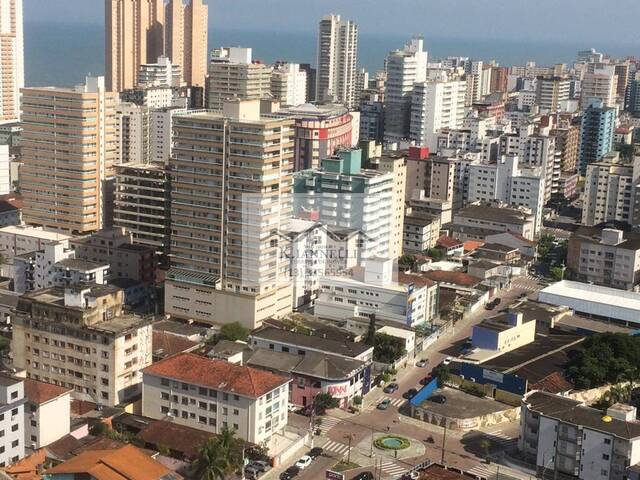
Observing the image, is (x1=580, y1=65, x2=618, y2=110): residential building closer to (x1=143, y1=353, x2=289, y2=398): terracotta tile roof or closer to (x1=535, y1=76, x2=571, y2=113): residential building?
(x1=535, y1=76, x2=571, y2=113): residential building

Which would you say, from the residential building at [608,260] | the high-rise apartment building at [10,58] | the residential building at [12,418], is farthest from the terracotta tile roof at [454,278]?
the high-rise apartment building at [10,58]

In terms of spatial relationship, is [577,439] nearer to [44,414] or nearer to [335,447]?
[335,447]

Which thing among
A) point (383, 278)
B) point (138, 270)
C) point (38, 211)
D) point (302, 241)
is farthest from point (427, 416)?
point (38, 211)

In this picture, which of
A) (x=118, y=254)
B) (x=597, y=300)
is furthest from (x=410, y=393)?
(x=118, y=254)

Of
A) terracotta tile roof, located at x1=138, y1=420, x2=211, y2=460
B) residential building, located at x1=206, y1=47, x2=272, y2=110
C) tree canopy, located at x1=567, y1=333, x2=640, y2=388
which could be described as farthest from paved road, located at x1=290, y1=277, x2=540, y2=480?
residential building, located at x1=206, y1=47, x2=272, y2=110

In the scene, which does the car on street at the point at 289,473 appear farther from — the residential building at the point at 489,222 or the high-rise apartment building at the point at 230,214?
the residential building at the point at 489,222
